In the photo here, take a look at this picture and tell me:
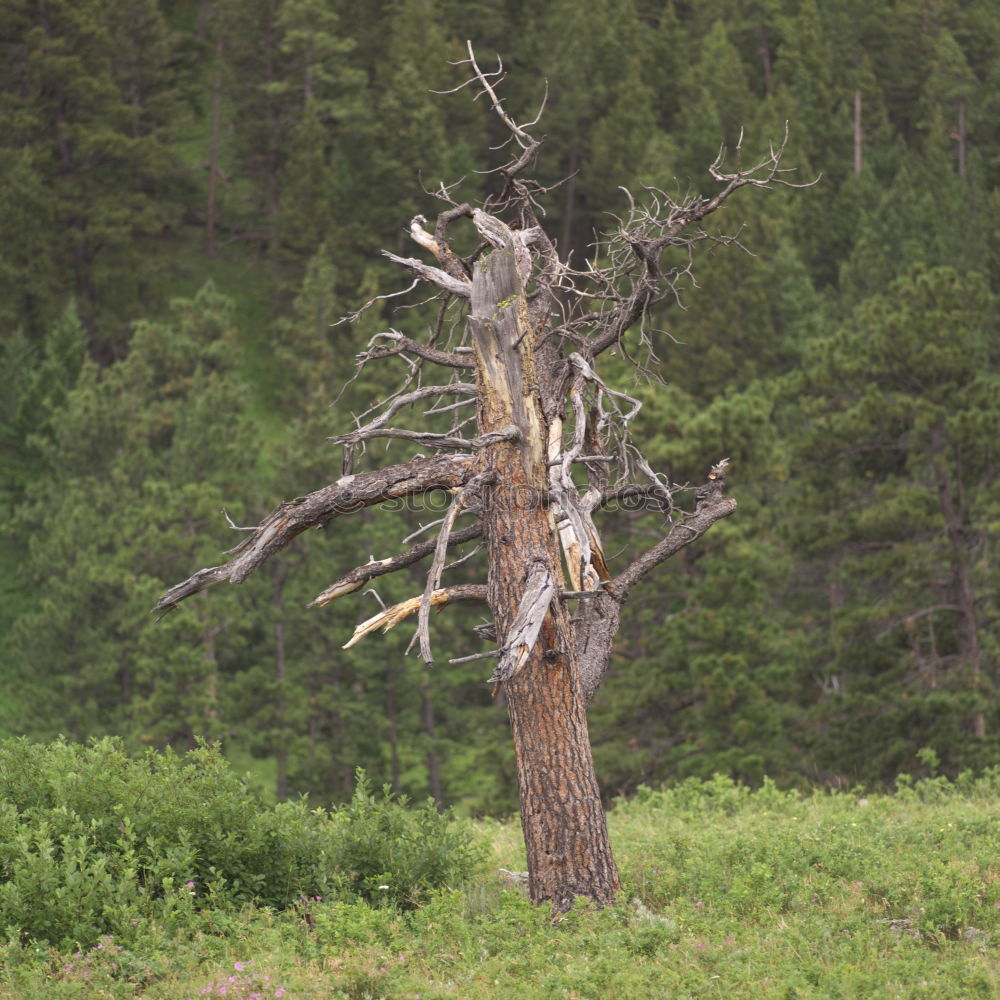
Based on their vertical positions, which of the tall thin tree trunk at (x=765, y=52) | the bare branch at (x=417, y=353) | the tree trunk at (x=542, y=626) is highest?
the tall thin tree trunk at (x=765, y=52)

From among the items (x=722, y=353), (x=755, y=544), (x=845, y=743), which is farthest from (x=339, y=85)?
(x=845, y=743)

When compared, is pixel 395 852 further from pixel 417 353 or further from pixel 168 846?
Result: pixel 417 353

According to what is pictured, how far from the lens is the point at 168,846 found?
354 inches

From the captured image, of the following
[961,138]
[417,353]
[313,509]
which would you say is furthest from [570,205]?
[313,509]

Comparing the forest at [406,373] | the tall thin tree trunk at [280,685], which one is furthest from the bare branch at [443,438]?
the tall thin tree trunk at [280,685]

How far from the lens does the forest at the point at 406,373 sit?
25672 millimetres

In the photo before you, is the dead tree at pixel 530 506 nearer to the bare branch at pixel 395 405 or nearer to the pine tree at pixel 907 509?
the bare branch at pixel 395 405

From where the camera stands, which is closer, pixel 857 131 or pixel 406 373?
pixel 406 373

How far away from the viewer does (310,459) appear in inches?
1315

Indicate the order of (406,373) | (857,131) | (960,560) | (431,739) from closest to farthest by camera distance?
(960,560), (406,373), (431,739), (857,131)

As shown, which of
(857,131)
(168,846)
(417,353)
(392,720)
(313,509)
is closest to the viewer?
(168,846)

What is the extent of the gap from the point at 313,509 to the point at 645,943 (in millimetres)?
3466

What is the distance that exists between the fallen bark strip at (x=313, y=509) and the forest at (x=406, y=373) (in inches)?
47.4

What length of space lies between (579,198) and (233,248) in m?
13.8
